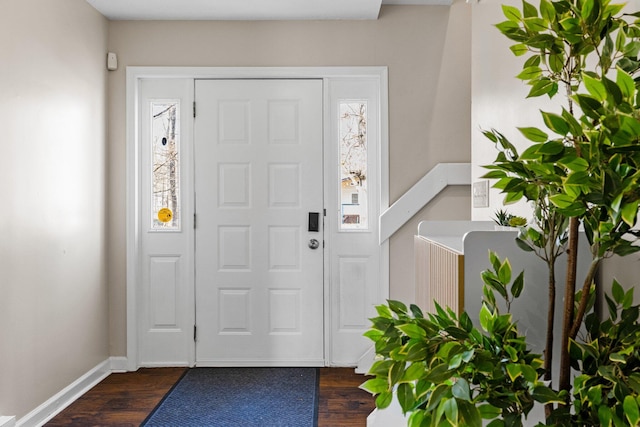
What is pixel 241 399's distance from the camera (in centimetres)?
308

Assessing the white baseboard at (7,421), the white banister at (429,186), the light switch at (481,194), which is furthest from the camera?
the white banister at (429,186)

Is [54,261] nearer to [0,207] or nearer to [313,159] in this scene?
[0,207]

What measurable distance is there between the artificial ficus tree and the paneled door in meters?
2.81

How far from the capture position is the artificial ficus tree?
65 centimetres

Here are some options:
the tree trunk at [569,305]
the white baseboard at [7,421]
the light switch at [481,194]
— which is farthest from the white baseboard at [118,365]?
the tree trunk at [569,305]

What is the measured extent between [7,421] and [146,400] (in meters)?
0.78

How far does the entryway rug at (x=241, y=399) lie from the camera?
9.10ft

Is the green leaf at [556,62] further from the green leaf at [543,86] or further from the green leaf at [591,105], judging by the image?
the green leaf at [591,105]

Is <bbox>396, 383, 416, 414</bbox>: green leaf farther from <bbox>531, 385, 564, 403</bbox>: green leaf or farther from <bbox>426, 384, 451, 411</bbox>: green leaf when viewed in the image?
<bbox>531, 385, 564, 403</bbox>: green leaf

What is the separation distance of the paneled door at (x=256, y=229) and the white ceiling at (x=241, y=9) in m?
0.44

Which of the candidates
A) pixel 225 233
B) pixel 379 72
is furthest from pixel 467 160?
pixel 225 233

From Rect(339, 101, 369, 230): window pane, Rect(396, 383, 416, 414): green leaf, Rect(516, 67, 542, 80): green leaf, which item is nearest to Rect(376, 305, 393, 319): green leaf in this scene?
Rect(396, 383, 416, 414): green leaf

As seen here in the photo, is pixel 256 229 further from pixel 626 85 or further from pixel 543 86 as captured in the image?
pixel 626 85

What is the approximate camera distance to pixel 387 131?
3.60 meters
